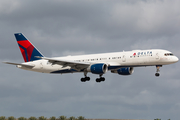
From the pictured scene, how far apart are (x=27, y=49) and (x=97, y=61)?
19.7m

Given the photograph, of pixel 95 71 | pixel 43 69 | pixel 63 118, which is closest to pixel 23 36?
pixel 43 69

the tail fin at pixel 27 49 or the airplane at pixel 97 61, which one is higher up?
the tail fin at pixel 27 49

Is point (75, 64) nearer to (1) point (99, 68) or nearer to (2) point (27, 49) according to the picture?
(1) point (99, 68)

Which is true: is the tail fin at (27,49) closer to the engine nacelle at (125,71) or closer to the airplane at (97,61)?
the airplane at (97,61)

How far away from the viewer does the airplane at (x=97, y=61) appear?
61.3 metres

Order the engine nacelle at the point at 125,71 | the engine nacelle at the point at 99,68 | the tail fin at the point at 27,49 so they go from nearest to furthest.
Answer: the engine nacelle at the point at 99,68, the engine nacelle at the point at 125,71, the tail fin at the point at 27,49

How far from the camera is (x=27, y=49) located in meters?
75.8

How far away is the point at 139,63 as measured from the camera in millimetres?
62219

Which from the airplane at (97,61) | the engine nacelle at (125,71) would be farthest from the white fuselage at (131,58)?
the engine nacelle at (125,71)

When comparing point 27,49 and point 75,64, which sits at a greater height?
point 27,49

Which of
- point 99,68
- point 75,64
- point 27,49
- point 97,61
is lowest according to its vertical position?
point 99,68

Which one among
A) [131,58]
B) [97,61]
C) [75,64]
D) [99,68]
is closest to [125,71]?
[97,61]

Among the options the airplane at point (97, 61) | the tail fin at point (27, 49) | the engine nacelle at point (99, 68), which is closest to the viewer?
the airplane at point (97, 61)

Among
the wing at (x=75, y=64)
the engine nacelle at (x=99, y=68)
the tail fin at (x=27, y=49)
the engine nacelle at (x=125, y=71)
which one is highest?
the tail fin at (x=27, y=49)
